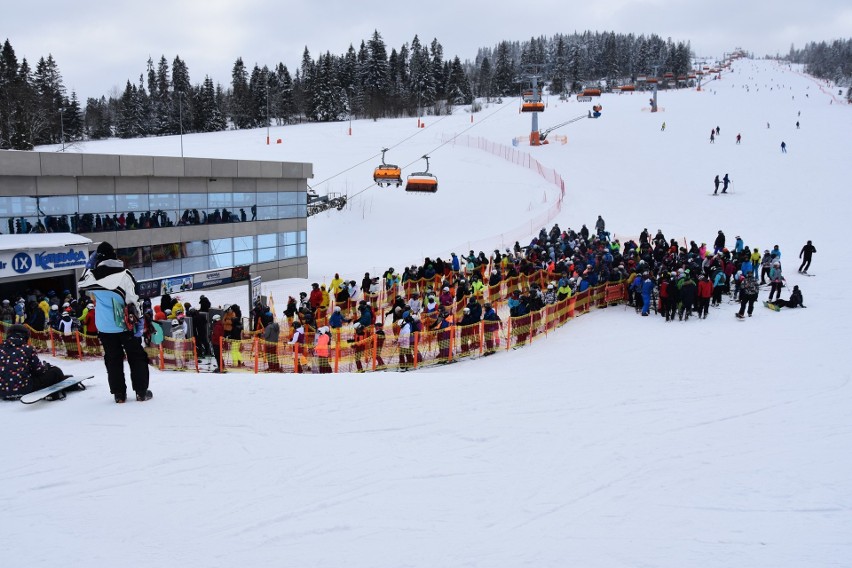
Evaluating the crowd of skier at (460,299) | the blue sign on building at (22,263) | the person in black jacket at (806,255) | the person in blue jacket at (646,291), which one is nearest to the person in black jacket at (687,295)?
the crowd of skier at (460,299)

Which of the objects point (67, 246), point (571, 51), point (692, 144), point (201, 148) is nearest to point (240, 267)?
point (67, 246)

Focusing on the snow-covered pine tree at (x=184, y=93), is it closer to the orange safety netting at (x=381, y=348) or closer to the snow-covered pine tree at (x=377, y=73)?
the snow-covered pine tree at (x=377, y=73)

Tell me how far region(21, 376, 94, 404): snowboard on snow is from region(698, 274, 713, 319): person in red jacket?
13.6 meters

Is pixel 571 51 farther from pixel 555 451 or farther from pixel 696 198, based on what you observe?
pixel 555 451

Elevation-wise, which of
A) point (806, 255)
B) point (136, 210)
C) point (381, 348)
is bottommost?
point (381, 348)

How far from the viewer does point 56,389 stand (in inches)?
278

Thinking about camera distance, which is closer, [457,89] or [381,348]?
[381,348]

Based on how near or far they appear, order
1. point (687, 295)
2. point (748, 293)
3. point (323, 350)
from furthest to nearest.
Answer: point (687, 295) → point (748, 293) → point (323, 350)

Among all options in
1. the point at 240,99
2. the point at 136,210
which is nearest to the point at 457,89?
the point at 240,99

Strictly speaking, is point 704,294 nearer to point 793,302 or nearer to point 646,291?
point 646,291

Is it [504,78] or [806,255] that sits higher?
[504,78]

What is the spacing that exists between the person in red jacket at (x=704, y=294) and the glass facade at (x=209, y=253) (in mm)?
17307

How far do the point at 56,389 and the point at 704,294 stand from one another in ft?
46.1

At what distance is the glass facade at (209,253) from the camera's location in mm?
22047
